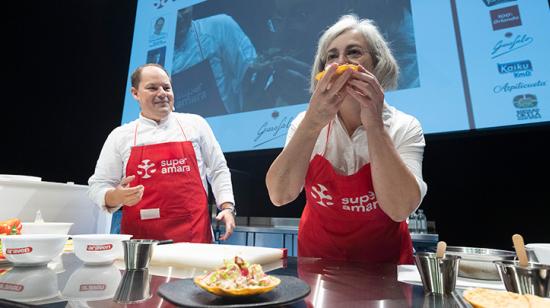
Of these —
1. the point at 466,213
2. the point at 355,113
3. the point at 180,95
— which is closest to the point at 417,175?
the point at 355,113

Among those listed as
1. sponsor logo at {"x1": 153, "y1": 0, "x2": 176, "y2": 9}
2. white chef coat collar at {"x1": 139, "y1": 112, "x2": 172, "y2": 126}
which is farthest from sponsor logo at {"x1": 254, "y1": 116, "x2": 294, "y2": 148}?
sponsor logo at {"x1": 153, "y1": 0, "x2": 176, "y2": 9}

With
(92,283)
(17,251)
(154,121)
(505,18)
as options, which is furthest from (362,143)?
(505,18)

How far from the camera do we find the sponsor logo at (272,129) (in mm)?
2844

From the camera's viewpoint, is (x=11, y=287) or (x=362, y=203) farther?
(x=362, y=203)

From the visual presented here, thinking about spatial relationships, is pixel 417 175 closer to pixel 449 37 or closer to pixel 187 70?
pixel 449 37

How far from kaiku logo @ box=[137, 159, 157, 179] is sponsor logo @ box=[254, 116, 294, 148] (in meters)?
1.19

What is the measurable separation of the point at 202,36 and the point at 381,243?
286 centimetres

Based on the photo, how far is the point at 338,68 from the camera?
105cm

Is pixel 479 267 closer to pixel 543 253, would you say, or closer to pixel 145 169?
pixel 543 253

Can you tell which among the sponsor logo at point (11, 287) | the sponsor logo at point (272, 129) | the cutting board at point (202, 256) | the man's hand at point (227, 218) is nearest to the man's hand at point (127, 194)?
the man's hand at point (227, 218)

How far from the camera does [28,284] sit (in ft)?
2.18

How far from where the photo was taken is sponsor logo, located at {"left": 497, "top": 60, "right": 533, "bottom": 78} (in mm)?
2029

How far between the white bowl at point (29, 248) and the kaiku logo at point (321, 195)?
82 cm

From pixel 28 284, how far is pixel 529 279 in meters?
0.92
